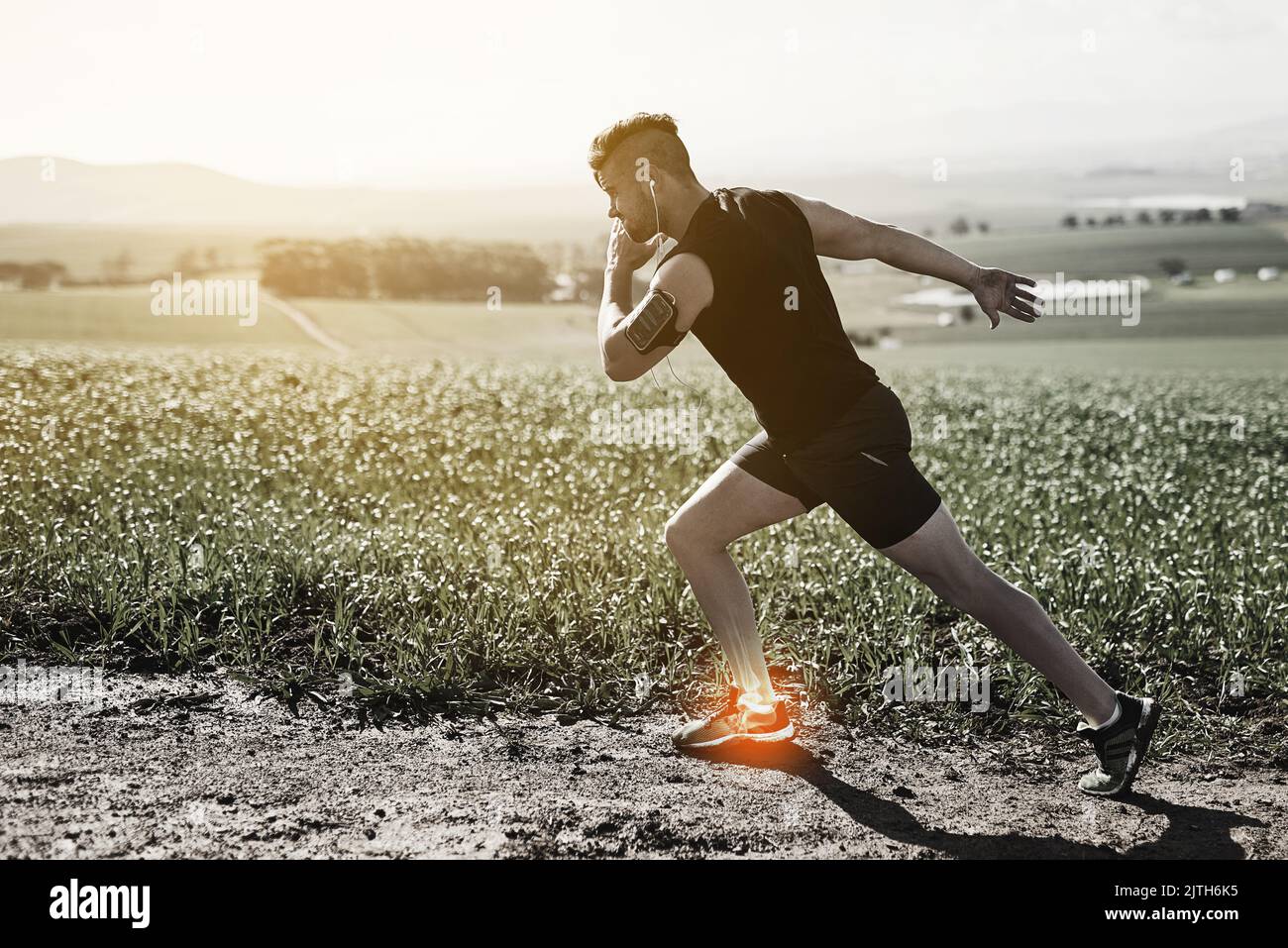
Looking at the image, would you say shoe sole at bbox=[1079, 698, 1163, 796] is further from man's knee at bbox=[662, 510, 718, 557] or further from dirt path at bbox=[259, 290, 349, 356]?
dirt path at bbox=[259, 290, 349, 356]

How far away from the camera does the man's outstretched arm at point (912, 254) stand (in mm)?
4020

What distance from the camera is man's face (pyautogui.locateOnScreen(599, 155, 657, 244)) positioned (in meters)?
3.73

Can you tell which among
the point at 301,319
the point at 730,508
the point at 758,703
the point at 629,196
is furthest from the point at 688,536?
the point at 301,319

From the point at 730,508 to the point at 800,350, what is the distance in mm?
666

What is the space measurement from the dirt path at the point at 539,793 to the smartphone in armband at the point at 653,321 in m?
1.56

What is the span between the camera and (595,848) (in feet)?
12.1

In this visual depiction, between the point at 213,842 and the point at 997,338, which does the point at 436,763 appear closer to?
the point at 213,842

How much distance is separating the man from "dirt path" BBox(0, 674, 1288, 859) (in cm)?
39

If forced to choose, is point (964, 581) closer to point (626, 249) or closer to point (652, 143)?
point (626, 249)

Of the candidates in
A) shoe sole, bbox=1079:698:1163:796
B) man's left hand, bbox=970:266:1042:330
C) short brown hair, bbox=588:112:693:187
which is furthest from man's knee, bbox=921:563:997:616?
short brown hair, bbox=588:112:693:187

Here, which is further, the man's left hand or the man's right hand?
the man's left hand

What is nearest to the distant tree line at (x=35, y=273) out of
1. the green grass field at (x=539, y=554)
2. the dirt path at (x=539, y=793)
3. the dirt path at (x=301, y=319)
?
the dirt path at (x=301, y=319)

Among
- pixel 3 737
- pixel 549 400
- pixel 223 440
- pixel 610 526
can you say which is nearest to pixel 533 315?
pixel 549 400

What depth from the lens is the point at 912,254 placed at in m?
4.10
